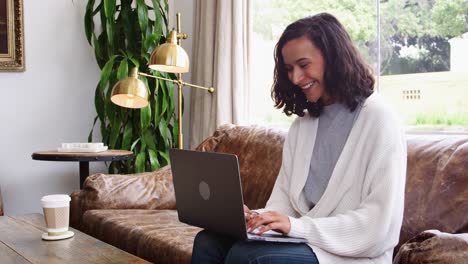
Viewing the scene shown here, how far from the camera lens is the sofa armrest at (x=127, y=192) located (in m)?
2.60

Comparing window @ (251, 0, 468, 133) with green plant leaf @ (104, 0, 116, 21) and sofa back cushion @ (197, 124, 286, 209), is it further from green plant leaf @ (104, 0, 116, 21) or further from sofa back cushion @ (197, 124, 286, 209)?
green plant leaf @ (104, 0, 116, 21)

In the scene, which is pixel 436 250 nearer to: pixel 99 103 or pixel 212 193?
pixel 212 193

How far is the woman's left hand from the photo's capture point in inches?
53.7

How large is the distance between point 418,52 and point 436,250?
1.73m

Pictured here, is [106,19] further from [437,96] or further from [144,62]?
[437,96]

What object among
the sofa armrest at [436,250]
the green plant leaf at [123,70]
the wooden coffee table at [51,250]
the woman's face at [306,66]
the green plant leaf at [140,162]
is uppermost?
the green plant leaf at [123,70]

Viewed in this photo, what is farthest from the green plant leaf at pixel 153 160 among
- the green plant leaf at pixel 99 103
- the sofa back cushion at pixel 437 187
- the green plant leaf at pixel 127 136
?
the sofa back cushion at pixel 437 187

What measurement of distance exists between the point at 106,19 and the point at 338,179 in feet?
7.85

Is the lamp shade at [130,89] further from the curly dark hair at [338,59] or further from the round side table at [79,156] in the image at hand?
the curly dark hair at [338,59]

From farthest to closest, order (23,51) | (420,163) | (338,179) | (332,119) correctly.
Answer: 1. (23,51)
2. (420,163)
3. (332,119)
4. (338,179)

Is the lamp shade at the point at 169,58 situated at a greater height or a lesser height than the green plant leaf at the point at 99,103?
greater

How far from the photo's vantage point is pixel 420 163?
192 centimetres

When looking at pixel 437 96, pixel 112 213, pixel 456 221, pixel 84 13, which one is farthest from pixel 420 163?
pixel 84 13

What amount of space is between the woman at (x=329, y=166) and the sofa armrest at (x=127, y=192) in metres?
1.09
